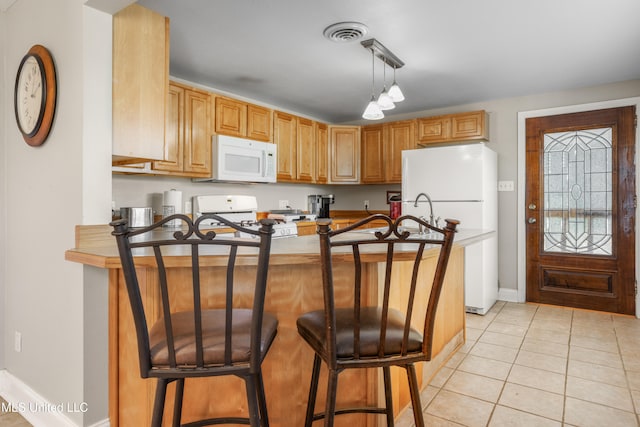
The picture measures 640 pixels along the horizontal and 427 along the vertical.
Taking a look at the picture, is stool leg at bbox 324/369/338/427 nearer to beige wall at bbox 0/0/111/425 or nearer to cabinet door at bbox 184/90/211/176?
beige wall at bbox 0/0/111/425

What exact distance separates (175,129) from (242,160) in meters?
0.71

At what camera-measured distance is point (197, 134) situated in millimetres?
3381

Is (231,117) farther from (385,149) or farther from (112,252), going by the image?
(112,252)

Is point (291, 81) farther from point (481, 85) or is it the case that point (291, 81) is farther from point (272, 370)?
point (272, 370)

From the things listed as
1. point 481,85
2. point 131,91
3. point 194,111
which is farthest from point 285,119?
point 131,91

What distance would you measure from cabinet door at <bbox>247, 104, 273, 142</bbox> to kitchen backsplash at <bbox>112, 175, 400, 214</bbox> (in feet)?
2.05

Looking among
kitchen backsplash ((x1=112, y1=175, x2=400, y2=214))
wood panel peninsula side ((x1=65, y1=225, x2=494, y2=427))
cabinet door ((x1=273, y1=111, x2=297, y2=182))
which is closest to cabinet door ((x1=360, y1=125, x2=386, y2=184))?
kitchen backsplash ((x1=112, y1=175, x2=400, y2=214))

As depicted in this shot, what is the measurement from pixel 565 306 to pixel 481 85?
2.49m

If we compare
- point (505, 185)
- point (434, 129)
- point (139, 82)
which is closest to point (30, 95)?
point (139, 82)

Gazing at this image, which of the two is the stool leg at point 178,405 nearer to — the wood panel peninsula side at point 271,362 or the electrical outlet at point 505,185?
the wood panel peninsula side at point 271,362

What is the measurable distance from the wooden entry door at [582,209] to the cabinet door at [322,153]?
7.69 ft

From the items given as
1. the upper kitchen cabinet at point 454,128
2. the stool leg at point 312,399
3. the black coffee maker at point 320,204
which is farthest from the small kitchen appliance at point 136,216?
the upper kitchen cabinet at point 454,128

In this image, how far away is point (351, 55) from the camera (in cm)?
301

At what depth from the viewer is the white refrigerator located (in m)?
3.71
